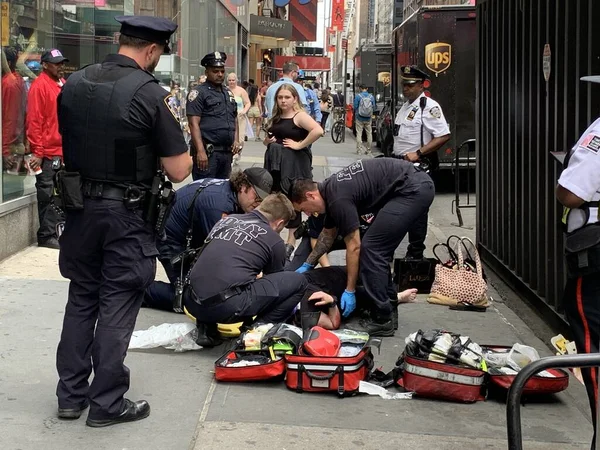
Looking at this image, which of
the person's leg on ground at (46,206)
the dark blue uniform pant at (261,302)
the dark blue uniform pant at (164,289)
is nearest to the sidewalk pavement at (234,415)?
the dark blue uniform pant at (261,302)

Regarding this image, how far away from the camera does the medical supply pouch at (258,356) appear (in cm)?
511

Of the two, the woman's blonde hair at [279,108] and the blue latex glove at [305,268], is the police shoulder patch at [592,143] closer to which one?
the blue latex glove at [305,268]

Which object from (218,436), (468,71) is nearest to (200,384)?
(218,436)

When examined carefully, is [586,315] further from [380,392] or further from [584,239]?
[380,392]

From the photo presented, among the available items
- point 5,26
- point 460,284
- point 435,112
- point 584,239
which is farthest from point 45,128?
point 584,239

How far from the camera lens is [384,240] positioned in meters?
6.36

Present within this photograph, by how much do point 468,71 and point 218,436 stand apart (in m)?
11.4

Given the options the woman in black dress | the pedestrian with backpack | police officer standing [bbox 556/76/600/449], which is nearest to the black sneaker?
the woman in black dress

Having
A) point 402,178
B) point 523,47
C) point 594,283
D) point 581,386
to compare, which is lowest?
point 581,386

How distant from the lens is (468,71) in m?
14.8

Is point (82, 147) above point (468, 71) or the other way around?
the other way around

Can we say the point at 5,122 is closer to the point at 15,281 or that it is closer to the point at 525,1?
the point at 15,281

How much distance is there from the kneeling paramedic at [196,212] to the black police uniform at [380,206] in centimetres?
53

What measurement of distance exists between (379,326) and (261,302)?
3.41 feet
